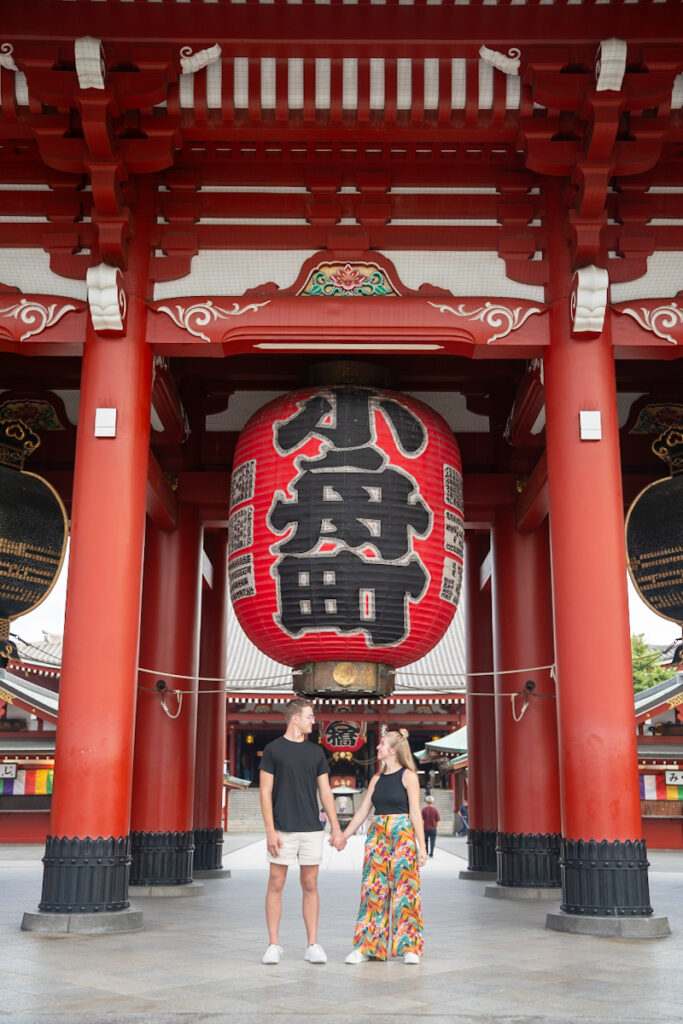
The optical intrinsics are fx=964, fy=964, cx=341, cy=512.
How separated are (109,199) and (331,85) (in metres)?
2.14

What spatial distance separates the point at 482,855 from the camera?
14180mm

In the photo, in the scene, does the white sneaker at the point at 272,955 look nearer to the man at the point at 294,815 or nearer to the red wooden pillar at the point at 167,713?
the man at the point at 294,815

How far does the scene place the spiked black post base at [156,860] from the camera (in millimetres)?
11156

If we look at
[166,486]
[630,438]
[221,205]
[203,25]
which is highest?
[203,25]

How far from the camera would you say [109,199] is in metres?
8.39

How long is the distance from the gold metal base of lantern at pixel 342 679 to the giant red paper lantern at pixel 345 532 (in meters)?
0.03

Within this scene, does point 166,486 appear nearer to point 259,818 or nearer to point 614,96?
point 614,96

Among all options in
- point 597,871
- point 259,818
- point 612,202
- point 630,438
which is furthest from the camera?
point 259,818

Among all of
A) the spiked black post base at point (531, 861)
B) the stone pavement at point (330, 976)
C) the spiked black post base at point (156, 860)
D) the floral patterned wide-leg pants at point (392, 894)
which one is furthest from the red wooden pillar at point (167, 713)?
the floral patterned wide-leg pants at point (392, 894)

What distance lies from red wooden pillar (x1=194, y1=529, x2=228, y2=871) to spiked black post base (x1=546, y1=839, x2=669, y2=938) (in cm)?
680

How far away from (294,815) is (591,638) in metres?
3.24

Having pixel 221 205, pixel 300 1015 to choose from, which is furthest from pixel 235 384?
pixel 300 1015

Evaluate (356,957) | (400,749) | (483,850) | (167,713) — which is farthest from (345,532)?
(483,850)

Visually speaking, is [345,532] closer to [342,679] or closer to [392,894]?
[342,679]
